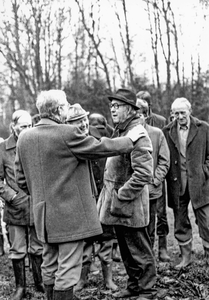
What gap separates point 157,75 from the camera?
19500mm

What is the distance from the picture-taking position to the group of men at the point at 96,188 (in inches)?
180

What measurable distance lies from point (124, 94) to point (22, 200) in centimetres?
185

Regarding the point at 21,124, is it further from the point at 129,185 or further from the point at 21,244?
the point at 129,185

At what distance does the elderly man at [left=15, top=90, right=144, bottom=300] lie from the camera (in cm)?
453

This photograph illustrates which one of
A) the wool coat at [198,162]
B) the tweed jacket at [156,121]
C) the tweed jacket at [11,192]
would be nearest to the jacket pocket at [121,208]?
the tweed jacket at [11,192]

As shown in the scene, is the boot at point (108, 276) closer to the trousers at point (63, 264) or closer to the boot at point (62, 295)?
the trousers at point (63, 264)

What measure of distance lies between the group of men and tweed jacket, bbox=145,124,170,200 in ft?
0.05

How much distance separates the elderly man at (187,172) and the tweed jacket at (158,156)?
24 cm

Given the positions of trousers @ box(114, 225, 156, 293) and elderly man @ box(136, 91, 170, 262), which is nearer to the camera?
trousers @ box(114, 225, 156, 293)

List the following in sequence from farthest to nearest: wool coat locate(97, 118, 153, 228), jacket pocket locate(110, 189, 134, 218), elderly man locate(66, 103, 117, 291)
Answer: elderly man locate(66, 103, 117, 291) < jacket pocket locate(110, 189, 134, 218) < wool coat locate(97, 118, 153, 228)

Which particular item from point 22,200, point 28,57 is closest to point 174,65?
point 28,57

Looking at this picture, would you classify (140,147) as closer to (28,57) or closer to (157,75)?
(157,75)

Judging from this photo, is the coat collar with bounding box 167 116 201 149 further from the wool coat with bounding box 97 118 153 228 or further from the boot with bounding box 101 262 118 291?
the boot with bounding box 101 262 118 291

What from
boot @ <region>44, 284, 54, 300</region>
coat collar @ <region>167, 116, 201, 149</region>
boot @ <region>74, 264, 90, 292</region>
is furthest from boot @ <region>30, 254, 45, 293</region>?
coat collar @ <region>167, 116, 201, 149</region>
